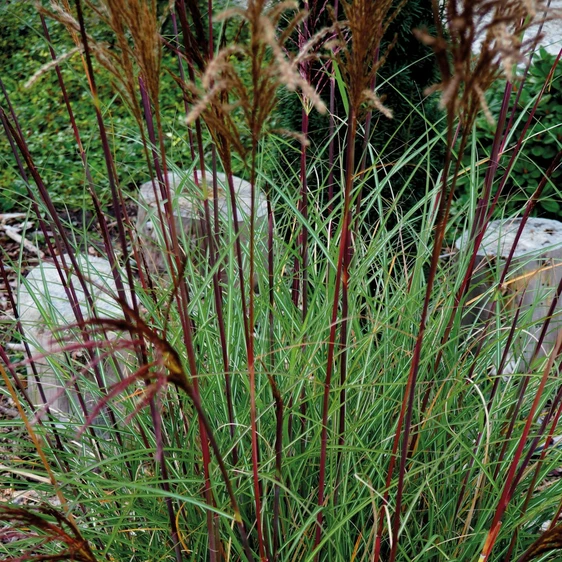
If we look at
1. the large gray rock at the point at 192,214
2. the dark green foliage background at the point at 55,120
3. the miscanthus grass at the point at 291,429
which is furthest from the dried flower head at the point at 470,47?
the dark green foliage background at the point at 55,120

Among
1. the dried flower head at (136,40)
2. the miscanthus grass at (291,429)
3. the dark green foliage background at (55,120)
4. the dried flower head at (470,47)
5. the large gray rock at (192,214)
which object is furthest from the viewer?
the dark green foliage background at (55,120)

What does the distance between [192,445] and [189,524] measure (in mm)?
185

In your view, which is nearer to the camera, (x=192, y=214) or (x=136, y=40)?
(x=136, y=40)

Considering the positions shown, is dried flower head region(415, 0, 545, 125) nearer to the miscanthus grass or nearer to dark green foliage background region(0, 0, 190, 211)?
the miscanthus grass

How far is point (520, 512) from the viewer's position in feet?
5.46

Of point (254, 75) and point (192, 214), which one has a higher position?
point (254, 75)

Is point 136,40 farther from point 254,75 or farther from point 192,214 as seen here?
point 192,214

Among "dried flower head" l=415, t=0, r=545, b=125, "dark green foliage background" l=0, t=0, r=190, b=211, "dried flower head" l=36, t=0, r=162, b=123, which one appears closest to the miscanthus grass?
"dried flower head" l=36, t=0, r=162, b=123

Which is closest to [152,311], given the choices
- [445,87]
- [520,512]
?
[520,512]

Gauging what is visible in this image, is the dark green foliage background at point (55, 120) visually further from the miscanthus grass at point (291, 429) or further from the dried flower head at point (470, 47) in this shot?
the dried flower head at point (470, 47)

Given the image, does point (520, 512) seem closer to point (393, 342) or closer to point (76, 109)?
point (393, 342)

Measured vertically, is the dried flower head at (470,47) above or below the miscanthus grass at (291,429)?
above

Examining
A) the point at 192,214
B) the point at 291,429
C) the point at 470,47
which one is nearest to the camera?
the point at 470,47

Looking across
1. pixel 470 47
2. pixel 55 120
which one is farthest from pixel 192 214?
pixel 55 120
